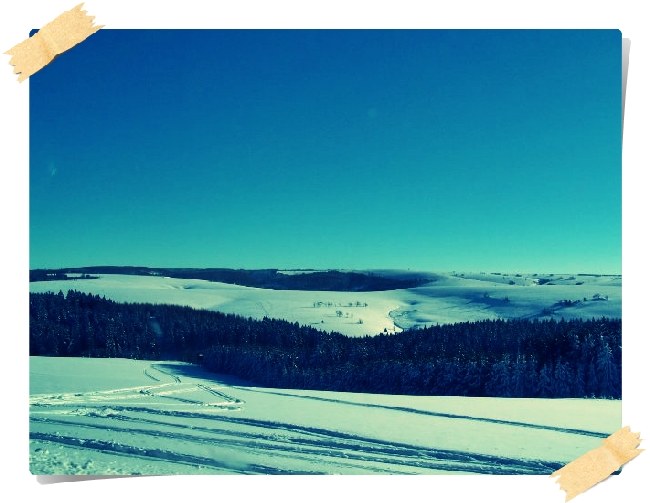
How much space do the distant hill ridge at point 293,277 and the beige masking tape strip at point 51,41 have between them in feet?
4.23

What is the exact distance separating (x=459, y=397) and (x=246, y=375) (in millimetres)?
1379

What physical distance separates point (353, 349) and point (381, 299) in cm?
38

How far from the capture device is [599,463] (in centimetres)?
361

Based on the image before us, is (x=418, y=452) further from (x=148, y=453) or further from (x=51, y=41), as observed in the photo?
(x=51, y=41)

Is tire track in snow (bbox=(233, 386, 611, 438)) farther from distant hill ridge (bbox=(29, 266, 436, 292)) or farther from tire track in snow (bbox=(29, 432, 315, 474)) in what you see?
distant hill ridge (bbox=(29, 266, 436, 292))

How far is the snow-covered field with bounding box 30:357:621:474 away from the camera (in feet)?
11.9

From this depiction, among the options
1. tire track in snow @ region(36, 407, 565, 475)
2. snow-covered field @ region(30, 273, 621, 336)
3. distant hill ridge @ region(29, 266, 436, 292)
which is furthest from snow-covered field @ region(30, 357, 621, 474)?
distant hill ridge @ region(29, 266, 436, 292)

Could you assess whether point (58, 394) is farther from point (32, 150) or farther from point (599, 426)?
point (599, 426)

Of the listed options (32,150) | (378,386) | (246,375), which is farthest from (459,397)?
(32,150)

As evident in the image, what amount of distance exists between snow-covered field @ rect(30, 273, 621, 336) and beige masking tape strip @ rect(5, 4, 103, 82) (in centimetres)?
135

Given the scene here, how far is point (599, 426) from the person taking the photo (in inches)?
144

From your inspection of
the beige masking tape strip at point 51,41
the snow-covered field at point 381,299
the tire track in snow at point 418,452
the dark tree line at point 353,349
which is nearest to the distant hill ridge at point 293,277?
the snow-covered field at point 381,299

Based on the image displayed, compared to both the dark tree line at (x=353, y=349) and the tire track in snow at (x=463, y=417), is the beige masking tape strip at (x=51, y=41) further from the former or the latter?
the tire track in snow at (x=463, y=417)

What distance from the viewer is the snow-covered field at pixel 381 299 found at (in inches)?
152
